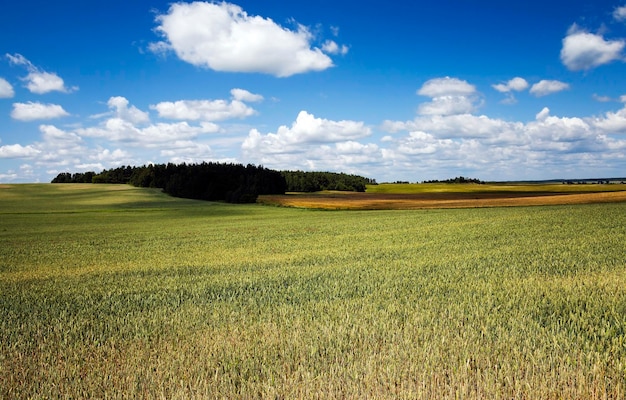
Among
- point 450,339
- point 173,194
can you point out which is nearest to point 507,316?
point 450,339

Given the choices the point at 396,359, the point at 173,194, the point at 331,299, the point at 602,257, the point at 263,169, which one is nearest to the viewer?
the point at 396,359

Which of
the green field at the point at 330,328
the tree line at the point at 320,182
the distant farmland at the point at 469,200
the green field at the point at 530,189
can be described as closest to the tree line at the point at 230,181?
the tree line at the point at 320,182

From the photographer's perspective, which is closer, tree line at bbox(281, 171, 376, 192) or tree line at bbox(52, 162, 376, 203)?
tree line at bbox(52, 162, 376, 203)

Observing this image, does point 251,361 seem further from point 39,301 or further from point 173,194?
point 173,194

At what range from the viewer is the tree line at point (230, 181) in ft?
353

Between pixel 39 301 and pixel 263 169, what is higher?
pixel 263 169

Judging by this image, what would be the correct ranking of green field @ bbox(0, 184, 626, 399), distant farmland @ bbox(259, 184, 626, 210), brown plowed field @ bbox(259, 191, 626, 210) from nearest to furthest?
1. green field @ bbox(0, 184, 626, 399)
2. brown plowed field @ bbox(259, 191, 626, 210)
3. distant farmland @ bbox(259, 184, 626, 210)

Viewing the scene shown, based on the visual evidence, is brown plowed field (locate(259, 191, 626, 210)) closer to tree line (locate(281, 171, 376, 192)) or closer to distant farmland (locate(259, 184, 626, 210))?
distant farmland (locate(259, 184, 626, 210))

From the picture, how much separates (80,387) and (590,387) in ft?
20.2

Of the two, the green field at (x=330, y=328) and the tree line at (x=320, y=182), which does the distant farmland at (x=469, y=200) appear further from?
the green field at (x=330, y=328)

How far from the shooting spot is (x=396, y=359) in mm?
6105

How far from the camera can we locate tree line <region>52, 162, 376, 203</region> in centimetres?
10762

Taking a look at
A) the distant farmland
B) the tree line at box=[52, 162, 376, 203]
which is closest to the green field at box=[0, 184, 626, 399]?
the distant farmland

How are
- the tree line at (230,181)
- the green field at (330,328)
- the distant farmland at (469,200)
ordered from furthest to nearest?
the tree line at (230,181), the distant farmland at (469,200), the green field at (330,328)
